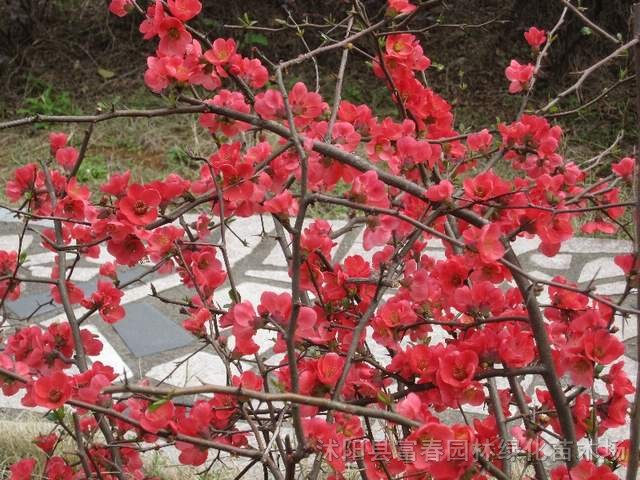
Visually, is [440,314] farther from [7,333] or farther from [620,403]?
[7,333]

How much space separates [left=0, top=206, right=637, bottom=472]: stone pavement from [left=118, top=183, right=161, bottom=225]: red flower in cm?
121

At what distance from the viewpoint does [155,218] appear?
1120 mm

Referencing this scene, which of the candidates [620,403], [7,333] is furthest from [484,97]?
[620,403]

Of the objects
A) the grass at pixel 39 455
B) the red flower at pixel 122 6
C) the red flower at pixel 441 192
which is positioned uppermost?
the red flower at pixel 122 6

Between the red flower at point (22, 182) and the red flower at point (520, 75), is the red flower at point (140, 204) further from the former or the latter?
the red flower at point (520, 75)

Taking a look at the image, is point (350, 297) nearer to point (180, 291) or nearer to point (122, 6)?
point (122, 6)

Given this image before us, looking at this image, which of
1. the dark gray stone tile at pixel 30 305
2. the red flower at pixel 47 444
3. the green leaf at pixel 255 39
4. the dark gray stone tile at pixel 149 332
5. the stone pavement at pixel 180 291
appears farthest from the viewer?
the green leaf at pixel 255 39

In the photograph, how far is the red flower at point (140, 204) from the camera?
3.65 feet

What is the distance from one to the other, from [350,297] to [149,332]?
1.78m

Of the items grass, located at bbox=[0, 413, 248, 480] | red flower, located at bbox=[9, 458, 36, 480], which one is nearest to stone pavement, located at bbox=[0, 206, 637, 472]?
grass, located at bbox=[0, 413, 248, 480]

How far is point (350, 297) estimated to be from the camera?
1.27m

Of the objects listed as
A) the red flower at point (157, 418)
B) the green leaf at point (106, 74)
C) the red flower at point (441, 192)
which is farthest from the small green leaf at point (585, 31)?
the red flower at point (157, 418)

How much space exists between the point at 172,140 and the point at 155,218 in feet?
13.3

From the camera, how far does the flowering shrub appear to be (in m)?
1.03
